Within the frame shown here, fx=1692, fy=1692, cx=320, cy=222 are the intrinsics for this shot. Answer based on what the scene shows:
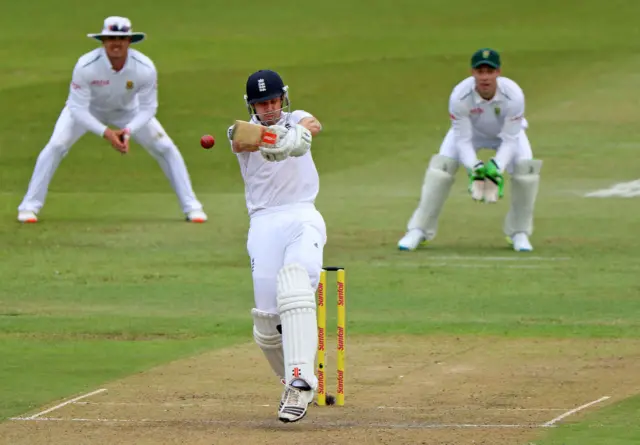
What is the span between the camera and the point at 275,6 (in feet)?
115

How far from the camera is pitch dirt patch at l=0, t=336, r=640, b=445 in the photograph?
7.66 m

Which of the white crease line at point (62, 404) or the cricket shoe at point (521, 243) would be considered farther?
the cricket shoe at point (521, 243)

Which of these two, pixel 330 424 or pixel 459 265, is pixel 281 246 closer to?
pixel 330 424

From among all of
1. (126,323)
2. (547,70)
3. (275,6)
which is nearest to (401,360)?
(126,323)

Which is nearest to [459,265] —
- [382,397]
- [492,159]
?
[492,159]

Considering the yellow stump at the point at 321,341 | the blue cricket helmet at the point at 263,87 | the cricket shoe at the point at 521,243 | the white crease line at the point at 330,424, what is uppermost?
the blue cricket helmet at the point at 263,87

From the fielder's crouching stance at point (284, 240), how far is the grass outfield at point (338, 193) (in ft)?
4.04

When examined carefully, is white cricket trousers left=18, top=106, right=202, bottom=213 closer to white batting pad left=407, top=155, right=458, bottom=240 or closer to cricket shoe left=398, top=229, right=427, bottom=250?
cricket shoe left=398, top=229, right=427, bottom=250

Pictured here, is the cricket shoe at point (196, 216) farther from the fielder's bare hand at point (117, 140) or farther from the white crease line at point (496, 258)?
the white crease line at point (496, 258)

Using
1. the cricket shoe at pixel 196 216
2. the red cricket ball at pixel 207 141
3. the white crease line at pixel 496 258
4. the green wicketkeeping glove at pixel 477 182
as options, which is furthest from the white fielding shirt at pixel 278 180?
the cricket shoe at pixel 196 216

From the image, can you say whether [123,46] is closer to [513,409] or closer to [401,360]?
[401,360]

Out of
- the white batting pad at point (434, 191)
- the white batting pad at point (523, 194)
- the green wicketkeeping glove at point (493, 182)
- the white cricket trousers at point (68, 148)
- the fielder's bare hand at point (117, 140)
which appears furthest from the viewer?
the white cricket trousers at point (68, 148)

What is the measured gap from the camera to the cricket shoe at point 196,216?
17.4 meters

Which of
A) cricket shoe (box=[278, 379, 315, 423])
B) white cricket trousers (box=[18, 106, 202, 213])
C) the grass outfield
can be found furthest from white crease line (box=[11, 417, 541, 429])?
white cricket trousers (box=[18, 106, 202, 213])
